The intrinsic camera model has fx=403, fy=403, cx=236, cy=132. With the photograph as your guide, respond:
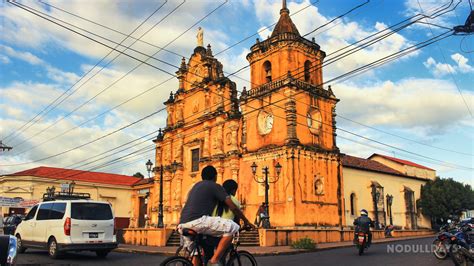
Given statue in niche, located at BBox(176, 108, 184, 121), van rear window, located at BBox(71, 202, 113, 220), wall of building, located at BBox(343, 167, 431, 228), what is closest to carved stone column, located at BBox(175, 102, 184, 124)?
statue in niche, located at BBox(176, 108, 184, 121)

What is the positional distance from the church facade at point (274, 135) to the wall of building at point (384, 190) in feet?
8.52

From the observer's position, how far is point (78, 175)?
5047 centimetres

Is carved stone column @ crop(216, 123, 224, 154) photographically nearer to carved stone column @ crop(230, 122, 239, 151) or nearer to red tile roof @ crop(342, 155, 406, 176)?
carved stone column @ crop(230, 122, 239, 151)

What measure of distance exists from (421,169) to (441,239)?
125 ft

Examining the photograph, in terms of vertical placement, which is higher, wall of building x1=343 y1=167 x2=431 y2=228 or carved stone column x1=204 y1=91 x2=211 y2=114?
carved stone column x1=204 y1=91 x2=211 y2=114

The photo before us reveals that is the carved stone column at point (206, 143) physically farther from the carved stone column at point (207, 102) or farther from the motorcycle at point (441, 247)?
the motorcycle at point (441, 247)

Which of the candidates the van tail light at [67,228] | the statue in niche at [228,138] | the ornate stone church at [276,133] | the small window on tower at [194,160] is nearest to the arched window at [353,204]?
the ornate stone church at [276,133]

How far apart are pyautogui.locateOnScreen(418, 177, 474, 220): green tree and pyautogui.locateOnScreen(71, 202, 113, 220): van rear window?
37.9 meters

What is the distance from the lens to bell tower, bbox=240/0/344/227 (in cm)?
2519

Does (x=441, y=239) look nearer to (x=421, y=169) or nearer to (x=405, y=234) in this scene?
(x=405, y=234)

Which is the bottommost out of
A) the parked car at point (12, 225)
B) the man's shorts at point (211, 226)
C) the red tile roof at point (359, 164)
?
the parked car at point (12, 225)

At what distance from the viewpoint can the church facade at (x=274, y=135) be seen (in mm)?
25453

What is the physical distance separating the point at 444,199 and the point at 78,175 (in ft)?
139

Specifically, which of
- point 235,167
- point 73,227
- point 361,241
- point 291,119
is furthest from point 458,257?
point 235,167
